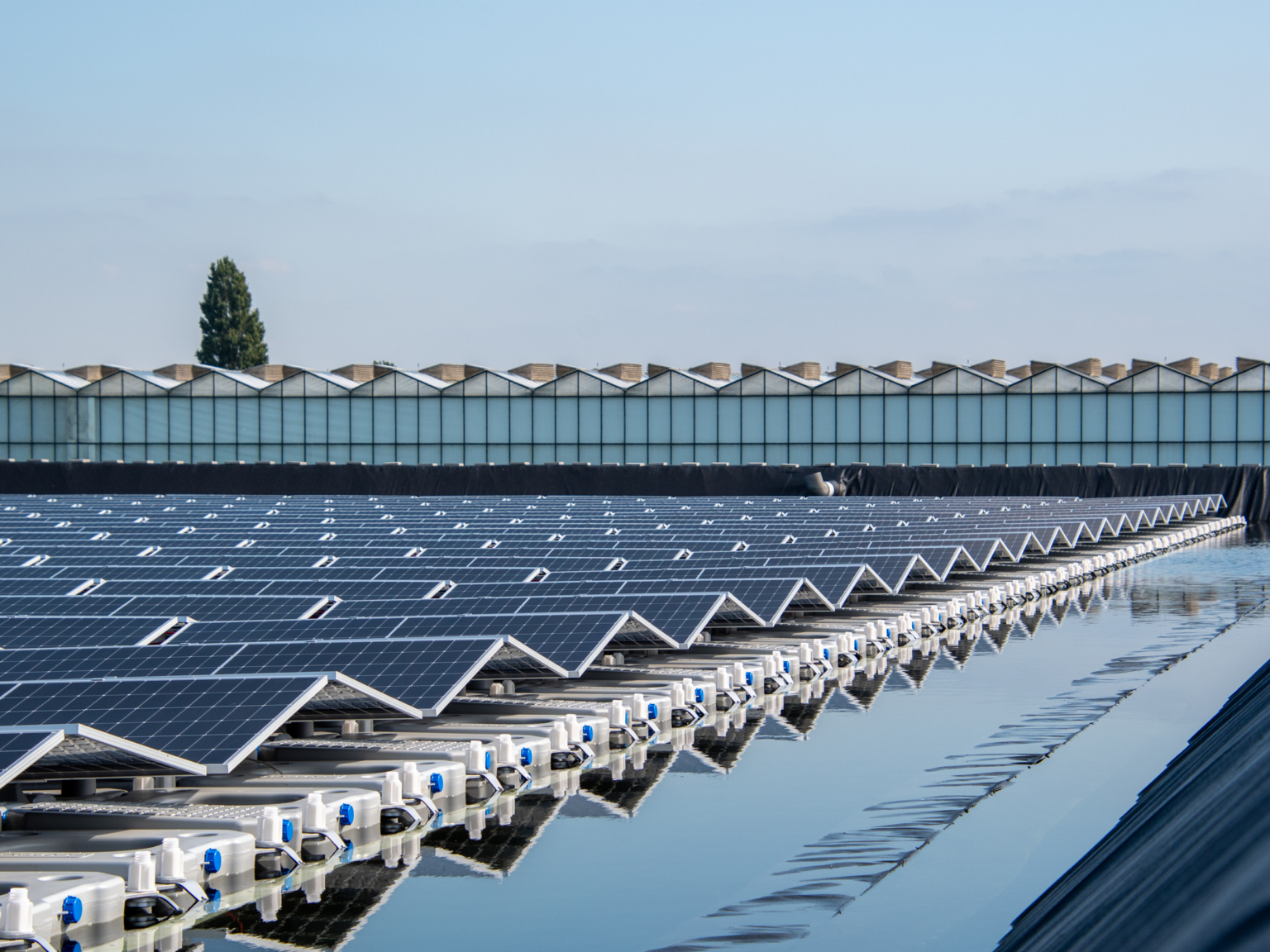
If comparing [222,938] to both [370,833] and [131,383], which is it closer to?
[370,833]

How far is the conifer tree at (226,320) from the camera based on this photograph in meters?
119

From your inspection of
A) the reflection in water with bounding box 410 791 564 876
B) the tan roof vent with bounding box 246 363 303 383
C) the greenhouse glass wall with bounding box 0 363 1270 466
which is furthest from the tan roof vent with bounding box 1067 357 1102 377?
the reflection in water with bounding box 410 791 564 876

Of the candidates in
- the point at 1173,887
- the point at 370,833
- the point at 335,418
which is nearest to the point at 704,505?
the point at 335,418

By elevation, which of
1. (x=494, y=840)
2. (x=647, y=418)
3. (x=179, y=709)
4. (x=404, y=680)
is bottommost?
(x=494, y=840)

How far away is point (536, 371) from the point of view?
9525 centimetres

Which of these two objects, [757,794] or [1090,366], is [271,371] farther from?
[757,794]

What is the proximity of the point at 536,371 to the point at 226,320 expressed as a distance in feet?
120

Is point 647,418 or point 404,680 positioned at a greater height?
point 647,418

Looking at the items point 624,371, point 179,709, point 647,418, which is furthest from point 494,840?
point 624,371

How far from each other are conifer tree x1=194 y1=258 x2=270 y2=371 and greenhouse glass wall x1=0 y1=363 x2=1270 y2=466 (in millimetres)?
34327

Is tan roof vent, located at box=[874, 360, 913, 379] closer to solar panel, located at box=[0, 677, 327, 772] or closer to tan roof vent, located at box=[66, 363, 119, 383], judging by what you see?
tan roof vent, located at box=[66, 363, 119, 383]

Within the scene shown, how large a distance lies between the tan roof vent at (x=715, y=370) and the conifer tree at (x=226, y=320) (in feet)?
134

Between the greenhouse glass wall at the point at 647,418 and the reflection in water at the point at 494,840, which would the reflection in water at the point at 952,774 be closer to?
the reflection in water at the point at 494,840

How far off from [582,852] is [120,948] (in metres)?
3.80
